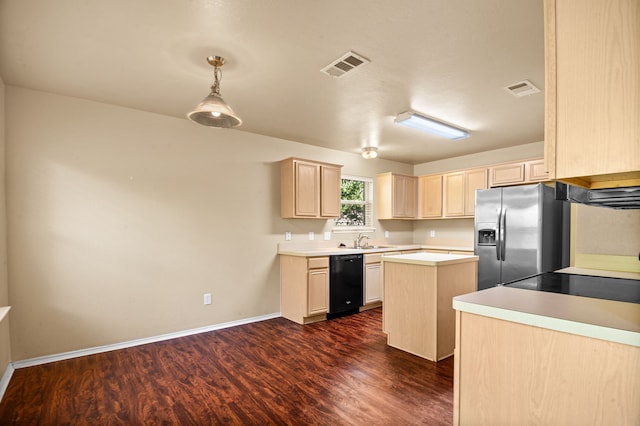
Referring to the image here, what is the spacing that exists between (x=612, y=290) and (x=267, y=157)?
382cm

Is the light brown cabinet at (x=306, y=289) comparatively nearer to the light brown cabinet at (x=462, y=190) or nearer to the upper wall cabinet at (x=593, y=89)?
the light brown cabinet at (x=462, y=190)

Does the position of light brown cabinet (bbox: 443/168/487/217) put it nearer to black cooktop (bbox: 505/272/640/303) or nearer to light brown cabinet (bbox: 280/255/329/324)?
light brown cabinet (bbox: 280/255/329/324)

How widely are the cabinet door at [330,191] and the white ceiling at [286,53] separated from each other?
3.89 feet

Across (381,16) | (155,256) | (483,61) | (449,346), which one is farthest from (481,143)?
(155,256)

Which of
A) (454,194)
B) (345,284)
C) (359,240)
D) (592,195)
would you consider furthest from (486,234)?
(592,195)

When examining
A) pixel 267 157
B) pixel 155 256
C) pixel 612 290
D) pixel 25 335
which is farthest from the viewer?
pixel 267 157

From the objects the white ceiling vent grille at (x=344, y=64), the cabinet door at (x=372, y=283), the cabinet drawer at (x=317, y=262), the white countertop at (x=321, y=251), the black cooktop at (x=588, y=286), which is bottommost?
the cabinet door at (x=372, y=283)

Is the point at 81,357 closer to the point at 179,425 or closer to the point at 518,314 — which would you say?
the point at 179,425

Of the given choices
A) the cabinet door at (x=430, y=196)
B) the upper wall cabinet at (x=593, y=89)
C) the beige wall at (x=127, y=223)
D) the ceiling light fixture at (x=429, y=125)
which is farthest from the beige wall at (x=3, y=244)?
the cabinet door at (x=430, y=196)

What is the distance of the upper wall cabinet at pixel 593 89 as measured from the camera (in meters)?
0.91

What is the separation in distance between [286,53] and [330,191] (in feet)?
8.55

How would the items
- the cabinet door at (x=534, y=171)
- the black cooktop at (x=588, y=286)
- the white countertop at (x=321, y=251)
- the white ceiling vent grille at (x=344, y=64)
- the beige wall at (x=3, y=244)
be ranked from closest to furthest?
1. the black cooktop at (x=588, y=286)
2. the white ceiling vent grille at (x=344, y=64)
3. the beige wall at (x=3, y=244)
4. the white countertop at (x=321, y=251)
5. the cabinet door at (x=534, y=171)

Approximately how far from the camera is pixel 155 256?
11.6 feet

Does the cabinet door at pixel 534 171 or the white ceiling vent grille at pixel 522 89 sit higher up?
the white ceiling vent grille at pixel 522 89
